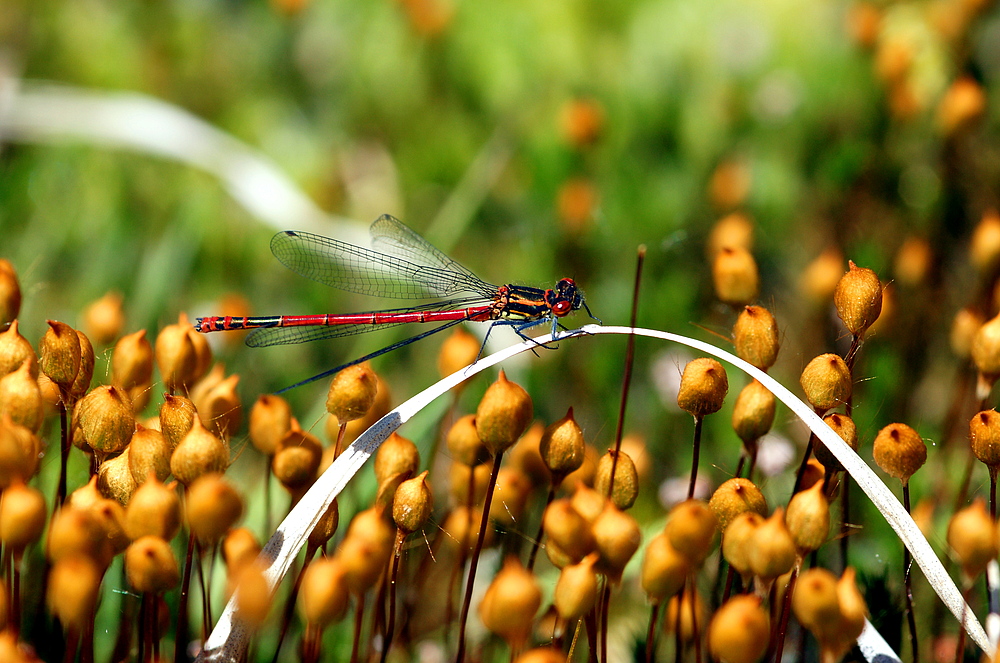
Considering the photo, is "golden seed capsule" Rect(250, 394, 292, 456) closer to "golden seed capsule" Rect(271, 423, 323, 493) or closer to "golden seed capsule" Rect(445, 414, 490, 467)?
"golden seed capsule" Rect(271, 423, 323, 493)

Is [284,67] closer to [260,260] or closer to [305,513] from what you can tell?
[260,260]

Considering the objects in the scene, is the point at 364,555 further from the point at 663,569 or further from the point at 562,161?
the point at 562,161

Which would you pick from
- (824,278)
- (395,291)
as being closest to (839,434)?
(824,278)

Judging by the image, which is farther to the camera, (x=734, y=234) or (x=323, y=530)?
(x=734, y=234)

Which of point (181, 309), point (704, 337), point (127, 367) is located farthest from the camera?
point (181, 309)

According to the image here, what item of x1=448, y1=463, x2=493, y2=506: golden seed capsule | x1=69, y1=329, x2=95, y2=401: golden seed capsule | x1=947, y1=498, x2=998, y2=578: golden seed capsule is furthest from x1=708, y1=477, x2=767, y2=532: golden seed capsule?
x1=69, y1=329, x2=95, y2=401: golden seed capsule

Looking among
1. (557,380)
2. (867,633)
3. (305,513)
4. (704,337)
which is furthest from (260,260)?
(867,633)

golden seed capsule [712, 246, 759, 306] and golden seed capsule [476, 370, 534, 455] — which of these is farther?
golden seed capsule [712, 246, 759, 306]
